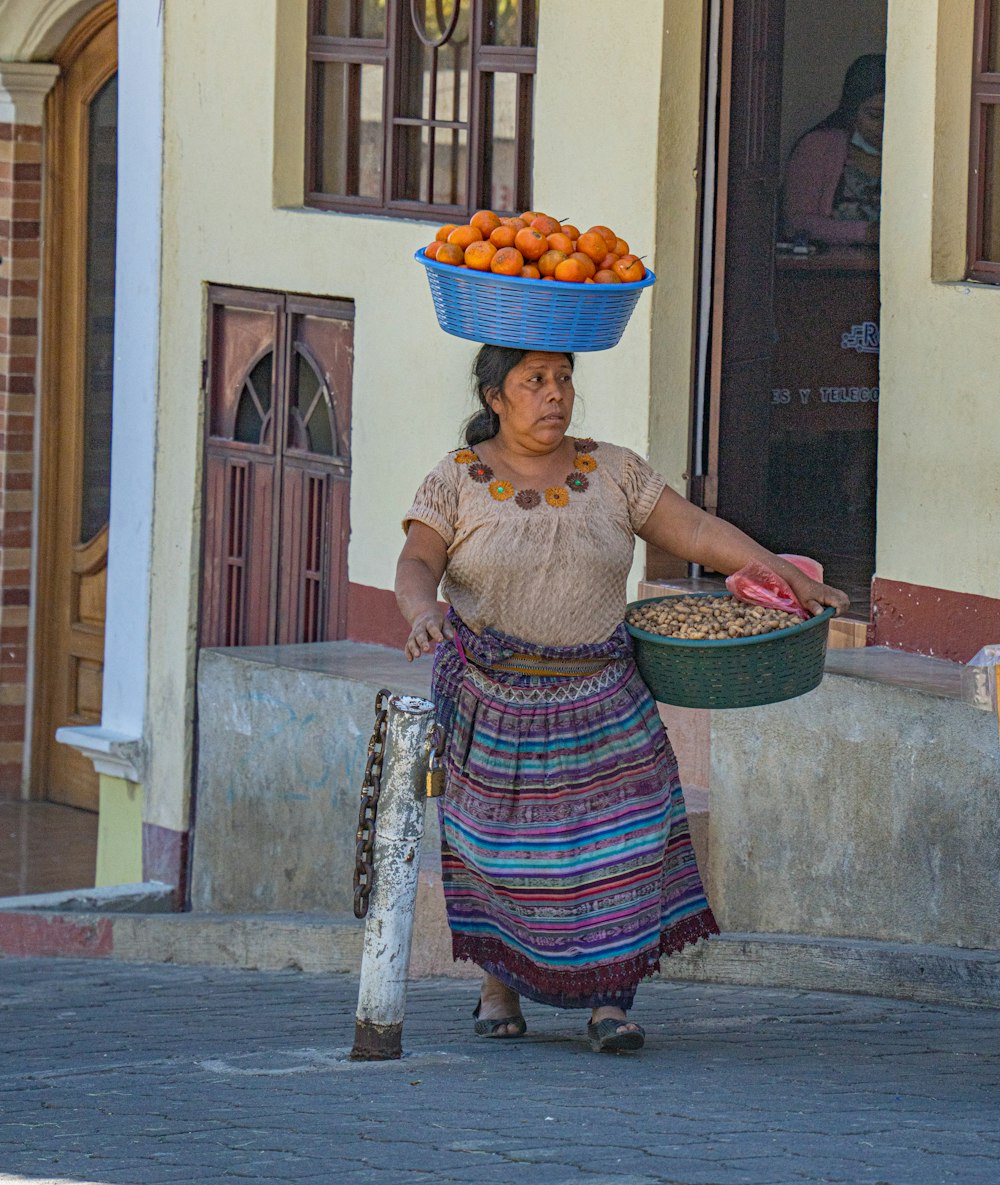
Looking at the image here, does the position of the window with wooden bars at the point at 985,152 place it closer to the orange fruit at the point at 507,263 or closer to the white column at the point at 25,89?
the orange fruit at the point at 507,263

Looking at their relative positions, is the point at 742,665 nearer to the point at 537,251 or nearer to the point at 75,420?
the point at 537,251

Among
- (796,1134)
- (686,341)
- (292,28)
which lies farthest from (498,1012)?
(292,28)

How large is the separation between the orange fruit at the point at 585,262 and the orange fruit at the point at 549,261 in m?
0.03

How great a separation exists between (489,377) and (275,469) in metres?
3.88

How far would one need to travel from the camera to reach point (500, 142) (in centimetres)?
827

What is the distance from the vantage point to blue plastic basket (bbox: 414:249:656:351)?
203 inches

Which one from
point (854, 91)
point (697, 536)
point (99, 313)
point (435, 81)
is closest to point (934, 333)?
point (697, 536)

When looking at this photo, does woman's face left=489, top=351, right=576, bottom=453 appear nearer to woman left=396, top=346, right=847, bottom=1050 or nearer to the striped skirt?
woman left=396, top=346, right=847, bottom=1050

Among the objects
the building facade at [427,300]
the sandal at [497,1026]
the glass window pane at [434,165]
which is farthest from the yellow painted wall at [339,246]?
the sandal at [497,1026]

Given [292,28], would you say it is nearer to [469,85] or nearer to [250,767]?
[469,85]

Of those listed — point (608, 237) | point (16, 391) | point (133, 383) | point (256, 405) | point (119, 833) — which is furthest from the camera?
point (16, 391)

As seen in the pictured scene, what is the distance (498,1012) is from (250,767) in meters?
3.35

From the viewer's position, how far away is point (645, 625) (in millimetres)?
5406

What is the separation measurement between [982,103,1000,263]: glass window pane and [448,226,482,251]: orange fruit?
1917 mm
